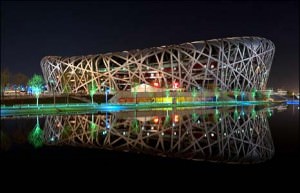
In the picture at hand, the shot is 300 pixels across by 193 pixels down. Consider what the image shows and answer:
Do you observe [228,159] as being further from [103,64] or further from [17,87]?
[17,87]

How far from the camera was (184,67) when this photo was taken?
306 feet

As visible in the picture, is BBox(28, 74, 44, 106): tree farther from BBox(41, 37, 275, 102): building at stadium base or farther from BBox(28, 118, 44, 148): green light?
BBox(28, 118, 44, 148): green light

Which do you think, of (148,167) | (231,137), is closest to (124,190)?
(148,167)

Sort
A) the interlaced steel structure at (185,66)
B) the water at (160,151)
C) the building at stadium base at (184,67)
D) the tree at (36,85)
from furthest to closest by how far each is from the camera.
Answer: the interlaced steel structure at (185,66)
the building at stadium base at (184,67)
the tree at (36,85)
the water at (160,151)

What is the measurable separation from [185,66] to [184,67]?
847mm

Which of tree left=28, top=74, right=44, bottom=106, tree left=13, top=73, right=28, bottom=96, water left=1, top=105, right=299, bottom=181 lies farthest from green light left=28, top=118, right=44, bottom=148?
tree left=13, top=73, right=28, bottom=96

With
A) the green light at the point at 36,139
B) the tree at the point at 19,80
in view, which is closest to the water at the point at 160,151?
the green light at the point at 36,139

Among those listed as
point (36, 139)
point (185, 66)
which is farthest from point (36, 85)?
point (36, 139)

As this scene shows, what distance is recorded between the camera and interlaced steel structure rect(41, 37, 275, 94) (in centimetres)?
9225

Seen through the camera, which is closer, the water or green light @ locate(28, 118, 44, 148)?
the water

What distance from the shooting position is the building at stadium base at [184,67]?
92125 mm

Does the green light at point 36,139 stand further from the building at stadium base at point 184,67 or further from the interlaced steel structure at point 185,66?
the interlaced steel structure at point 185,66

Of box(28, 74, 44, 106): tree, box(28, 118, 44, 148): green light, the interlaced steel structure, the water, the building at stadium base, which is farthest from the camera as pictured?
the interlaced steel structure

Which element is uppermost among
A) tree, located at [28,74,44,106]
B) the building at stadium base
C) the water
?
the building at stadium base
